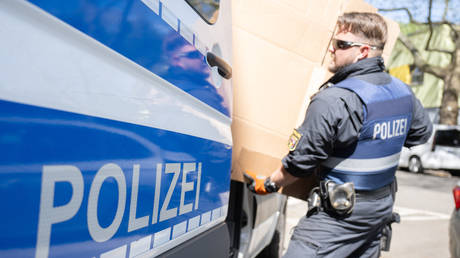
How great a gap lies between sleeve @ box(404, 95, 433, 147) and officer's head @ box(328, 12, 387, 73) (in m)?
0.37

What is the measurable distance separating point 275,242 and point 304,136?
1.90 m

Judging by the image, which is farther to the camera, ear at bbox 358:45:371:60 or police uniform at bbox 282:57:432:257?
ear at bbox 358:45:371:60

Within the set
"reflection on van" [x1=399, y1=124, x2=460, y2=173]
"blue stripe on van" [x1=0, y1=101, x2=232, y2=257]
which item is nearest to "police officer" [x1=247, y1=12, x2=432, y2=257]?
"blue stripe on van" [x1=0, y1=101, x2=232, y2=257]

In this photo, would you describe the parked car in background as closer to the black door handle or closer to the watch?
the watch

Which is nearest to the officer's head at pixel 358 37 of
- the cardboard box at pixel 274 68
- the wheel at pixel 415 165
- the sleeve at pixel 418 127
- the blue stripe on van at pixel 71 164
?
the cardboard box at pixel 274 68

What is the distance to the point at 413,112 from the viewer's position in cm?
212

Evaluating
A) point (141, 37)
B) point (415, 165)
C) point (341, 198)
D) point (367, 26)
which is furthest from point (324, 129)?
point (415, 165)

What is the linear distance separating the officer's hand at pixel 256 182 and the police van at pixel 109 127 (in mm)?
396

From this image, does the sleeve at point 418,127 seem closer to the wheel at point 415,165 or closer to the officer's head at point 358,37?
the officer's head at point 358,37

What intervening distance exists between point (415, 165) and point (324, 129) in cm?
1281

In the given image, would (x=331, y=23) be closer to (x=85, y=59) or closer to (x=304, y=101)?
(x=304, y=101)

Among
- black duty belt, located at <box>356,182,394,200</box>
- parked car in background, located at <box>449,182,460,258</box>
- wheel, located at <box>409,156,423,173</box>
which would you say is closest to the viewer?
black duty belt, located at <box>356,182,394,200</box>

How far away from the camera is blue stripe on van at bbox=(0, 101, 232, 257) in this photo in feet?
2.37

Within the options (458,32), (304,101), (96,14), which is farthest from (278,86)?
(458,32)
